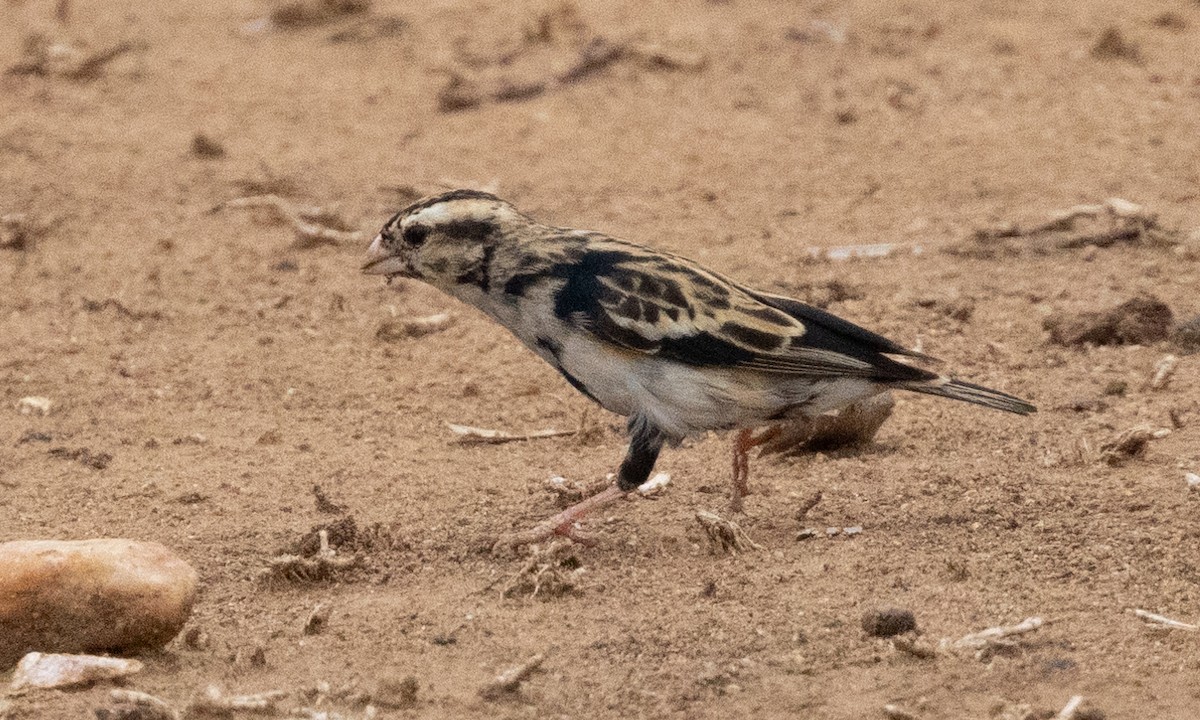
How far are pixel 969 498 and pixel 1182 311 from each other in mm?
2538

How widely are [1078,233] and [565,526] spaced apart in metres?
4.45

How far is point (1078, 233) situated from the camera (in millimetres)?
9812

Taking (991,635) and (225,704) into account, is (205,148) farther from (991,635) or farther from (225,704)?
(991,635)

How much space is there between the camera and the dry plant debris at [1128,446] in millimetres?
6898

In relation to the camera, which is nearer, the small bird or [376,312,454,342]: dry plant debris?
the small bird

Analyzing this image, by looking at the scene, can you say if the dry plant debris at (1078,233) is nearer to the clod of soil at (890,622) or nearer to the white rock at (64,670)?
the clod of soil at (890,622)

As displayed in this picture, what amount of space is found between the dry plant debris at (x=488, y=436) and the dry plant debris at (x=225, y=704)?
2790 millimetres

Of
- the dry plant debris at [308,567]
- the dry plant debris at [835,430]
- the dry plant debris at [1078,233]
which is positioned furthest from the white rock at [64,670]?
the dry plant debris at [1078,233]

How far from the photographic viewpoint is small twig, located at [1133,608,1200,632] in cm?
548

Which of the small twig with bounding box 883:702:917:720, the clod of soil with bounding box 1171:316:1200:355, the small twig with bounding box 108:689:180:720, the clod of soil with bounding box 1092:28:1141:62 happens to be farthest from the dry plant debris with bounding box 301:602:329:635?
the clod of soil with bounding box 1092:28:1141:62

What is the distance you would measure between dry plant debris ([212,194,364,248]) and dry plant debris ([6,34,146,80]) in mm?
2988

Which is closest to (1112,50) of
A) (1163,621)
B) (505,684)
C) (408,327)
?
(408,327)

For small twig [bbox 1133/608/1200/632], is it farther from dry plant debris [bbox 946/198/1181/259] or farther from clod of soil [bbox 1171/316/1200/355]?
dry plant debris [bbox 946/198/1181/259]

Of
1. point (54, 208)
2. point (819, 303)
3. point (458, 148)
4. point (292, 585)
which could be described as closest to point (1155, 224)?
point (819, 303)
